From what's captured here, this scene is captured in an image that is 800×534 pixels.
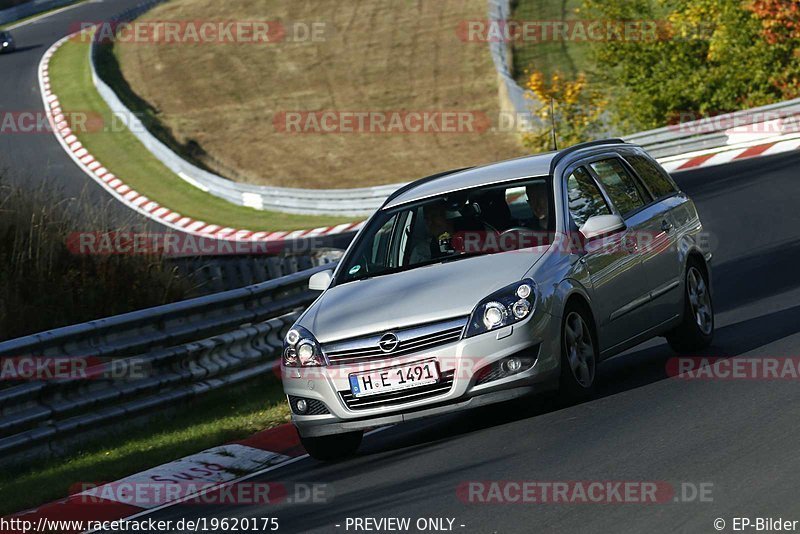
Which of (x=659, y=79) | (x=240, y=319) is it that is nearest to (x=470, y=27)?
(x=659, y=79)

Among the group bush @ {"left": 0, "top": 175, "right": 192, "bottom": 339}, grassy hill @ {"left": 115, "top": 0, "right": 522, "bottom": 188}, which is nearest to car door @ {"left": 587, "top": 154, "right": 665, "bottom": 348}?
bush @ {"left": 0, "top": 175, "right": 192, "bottom": 339}

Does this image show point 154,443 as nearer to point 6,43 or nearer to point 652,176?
point 652,176

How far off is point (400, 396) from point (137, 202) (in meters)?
26.8

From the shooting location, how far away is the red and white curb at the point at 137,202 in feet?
91.5

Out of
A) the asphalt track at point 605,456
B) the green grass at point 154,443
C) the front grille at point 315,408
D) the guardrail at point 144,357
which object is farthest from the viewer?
the guardrail at point 144,357

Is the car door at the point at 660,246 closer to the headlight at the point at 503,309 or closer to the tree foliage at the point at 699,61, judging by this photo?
the headlight at the point at 503,309

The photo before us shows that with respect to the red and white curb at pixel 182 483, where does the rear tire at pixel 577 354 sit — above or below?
above

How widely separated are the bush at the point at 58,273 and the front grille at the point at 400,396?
15.8 feet

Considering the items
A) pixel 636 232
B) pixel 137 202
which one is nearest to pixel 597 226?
pixel 636 232

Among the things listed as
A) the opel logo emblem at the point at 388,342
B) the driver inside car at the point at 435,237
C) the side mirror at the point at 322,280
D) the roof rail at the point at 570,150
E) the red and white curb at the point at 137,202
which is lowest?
the red and white curb at the point at 137,202

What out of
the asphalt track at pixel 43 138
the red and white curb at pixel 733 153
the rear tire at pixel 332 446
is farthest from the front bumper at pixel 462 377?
the red and white curb at pixel 733 153

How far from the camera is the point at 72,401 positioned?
9891 mm

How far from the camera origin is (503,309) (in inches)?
313

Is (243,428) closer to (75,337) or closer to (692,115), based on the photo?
(75,337)
